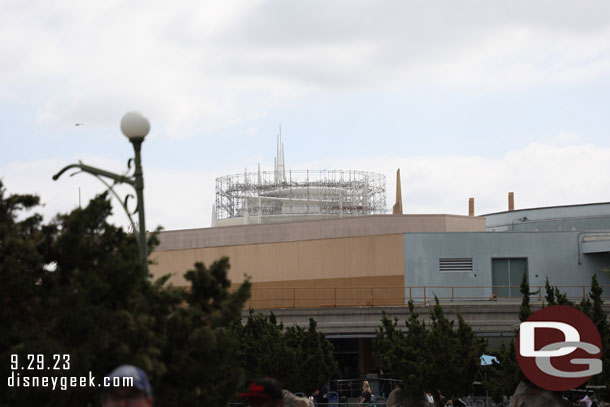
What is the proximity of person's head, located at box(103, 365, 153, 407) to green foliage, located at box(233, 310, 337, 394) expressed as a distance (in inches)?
850

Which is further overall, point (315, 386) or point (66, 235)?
point (315, 386)

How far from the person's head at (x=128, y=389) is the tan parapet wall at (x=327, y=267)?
3446 cm

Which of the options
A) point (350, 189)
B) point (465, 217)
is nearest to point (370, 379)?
point (465, 217)

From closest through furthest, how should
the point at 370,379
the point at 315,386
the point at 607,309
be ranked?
the point at 315,386 < the point at 607,309 < the point at 370,379

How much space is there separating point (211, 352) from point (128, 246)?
1840mm

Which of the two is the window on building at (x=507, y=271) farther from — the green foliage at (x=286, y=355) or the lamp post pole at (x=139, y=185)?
the lamp post pole at (x=139, y=185)

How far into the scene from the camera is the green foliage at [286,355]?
29047mm

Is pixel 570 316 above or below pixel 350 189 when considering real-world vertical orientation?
below

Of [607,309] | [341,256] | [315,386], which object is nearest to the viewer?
[315,386]

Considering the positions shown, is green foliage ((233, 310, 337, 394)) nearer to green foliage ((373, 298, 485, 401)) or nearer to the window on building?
green foliage ((373, 298, 485, 401))

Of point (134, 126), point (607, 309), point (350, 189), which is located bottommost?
point (607, 309)

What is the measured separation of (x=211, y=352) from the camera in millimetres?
12969

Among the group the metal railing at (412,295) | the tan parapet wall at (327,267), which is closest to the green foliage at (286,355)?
the metal railing at (412,295)

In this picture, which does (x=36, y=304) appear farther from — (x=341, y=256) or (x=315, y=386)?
(x=341, y=256)
